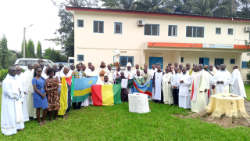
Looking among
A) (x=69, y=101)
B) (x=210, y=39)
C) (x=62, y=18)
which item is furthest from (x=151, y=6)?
(x=69, y=101)

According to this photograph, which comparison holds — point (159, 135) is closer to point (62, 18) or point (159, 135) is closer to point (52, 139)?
point (52, 139)

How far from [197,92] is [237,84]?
3608 mm

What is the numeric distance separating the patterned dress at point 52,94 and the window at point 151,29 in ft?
41.8

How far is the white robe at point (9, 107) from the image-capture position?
470cm

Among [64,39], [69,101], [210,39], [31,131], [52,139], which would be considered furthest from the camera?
[64,39]

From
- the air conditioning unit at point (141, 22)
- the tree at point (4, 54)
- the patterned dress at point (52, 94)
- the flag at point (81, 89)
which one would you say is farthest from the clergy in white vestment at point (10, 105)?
the tree at point (4, 54)

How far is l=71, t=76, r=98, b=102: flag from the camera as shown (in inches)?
291

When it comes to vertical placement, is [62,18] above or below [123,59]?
above

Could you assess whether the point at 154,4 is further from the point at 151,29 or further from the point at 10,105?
the point at 10,105

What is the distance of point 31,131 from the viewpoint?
505 cm

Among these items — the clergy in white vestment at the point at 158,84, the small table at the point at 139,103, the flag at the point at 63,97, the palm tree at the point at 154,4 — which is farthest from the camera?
the palm tree at the point at 154,4

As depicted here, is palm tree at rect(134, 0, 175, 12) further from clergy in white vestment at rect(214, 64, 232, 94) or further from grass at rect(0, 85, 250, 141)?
grass at rect(0, 85, 250, 141)

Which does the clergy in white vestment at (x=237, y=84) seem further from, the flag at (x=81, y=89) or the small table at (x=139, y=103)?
the flag at (x=81, y=89)

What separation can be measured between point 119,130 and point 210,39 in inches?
650
